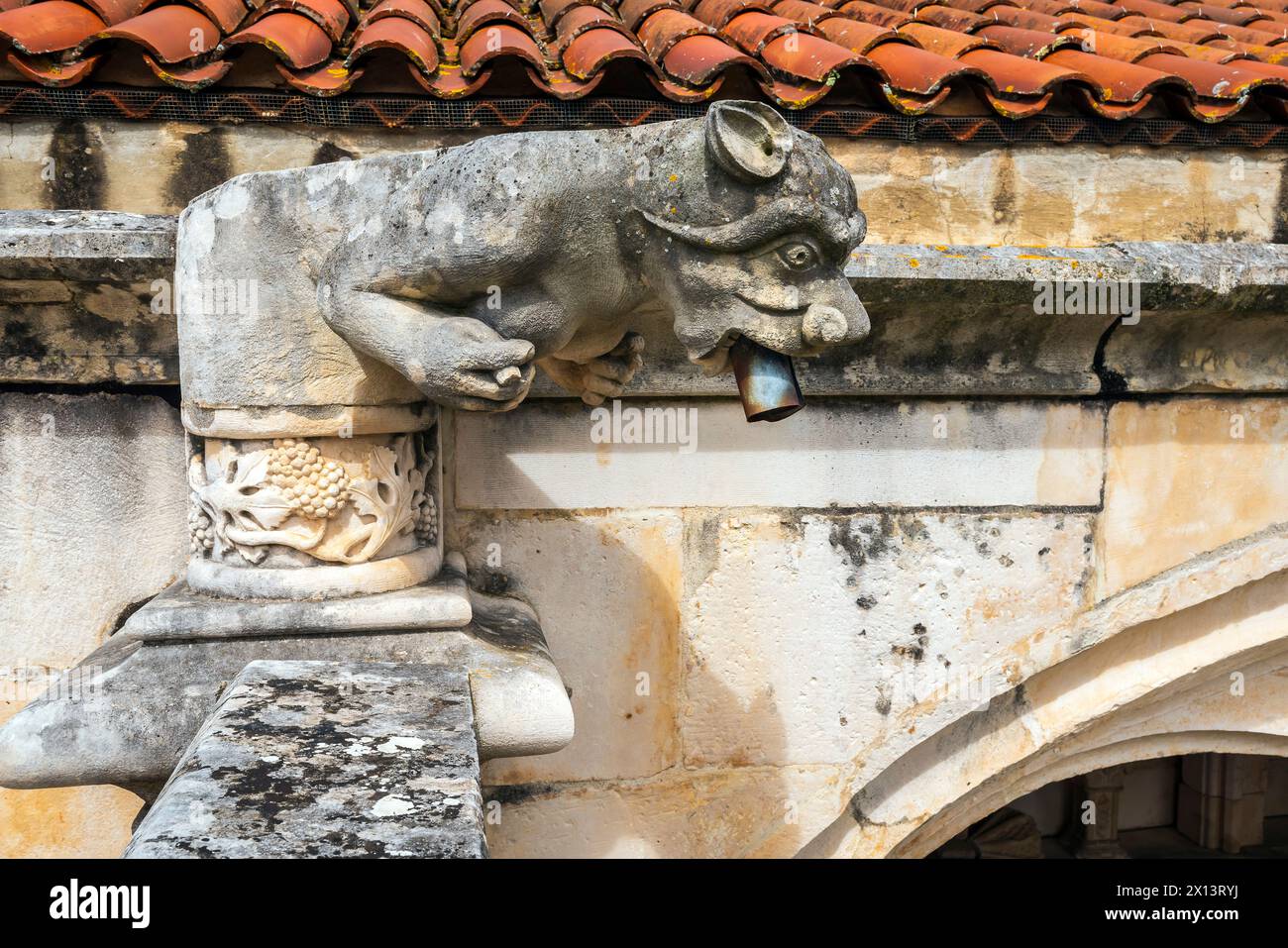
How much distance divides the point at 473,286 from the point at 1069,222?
179 cm

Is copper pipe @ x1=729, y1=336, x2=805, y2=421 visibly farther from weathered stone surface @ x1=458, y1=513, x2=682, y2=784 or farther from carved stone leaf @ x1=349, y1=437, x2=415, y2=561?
weathered stone surface @ x1=458, y1=513, x2=682, y2=784

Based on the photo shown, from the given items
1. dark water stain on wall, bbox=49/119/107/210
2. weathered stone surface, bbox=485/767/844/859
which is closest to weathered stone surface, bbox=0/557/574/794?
weathered stone surface, bbox=485/767/844/859

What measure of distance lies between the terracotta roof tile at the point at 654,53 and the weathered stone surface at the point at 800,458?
28.0 inches

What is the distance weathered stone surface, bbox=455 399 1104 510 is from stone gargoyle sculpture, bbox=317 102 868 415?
0.75m

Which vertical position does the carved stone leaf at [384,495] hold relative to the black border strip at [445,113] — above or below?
below

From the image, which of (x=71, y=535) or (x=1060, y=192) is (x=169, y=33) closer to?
(x=71, y=535)

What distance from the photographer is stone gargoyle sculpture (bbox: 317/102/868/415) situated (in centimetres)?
155

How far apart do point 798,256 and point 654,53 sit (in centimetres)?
136

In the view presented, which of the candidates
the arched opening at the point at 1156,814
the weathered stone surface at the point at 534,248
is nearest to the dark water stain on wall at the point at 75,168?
the weathered stone surface at the point at 534,248

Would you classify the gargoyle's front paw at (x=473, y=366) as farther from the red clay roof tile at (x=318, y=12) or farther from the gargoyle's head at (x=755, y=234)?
the red clay roof tile at (x=318, y=12)

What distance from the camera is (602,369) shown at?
6.54ft

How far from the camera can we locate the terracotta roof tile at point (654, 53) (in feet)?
7.79

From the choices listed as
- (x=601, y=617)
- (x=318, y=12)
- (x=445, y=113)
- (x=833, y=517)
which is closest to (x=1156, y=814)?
(x=833, y=517)

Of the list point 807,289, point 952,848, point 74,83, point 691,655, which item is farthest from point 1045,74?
point 952,848
